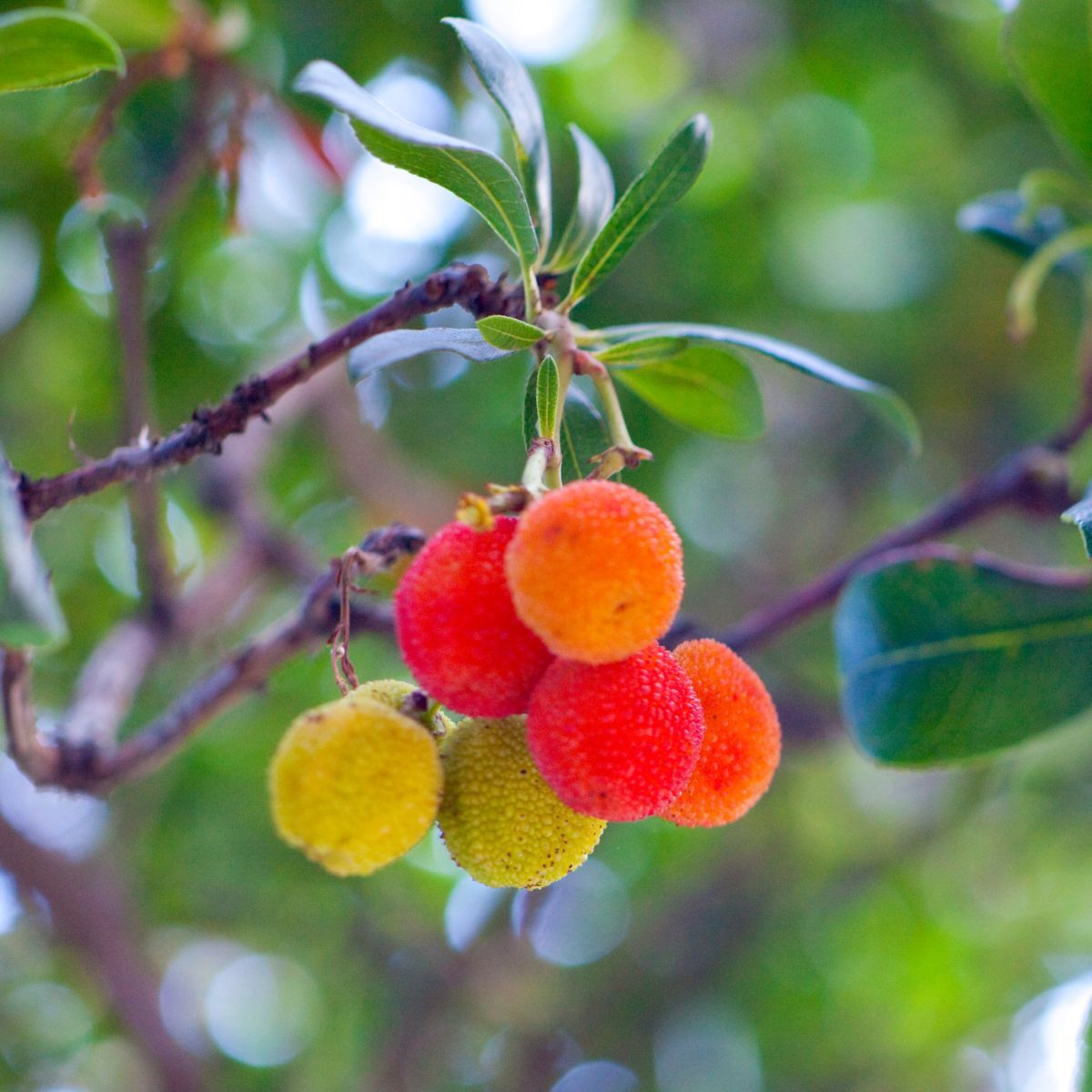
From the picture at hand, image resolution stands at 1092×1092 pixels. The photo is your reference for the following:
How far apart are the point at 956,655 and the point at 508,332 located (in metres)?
0.75

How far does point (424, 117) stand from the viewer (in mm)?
2436

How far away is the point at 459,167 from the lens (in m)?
0.87

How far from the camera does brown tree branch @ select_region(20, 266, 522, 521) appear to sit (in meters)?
0.87

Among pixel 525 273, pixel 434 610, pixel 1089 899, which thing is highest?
pixel 525 273

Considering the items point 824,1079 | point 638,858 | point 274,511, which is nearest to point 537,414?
point 274,511

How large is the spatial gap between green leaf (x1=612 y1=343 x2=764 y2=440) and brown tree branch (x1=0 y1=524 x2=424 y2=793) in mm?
394

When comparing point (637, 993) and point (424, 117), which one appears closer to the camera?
point (424, 117)

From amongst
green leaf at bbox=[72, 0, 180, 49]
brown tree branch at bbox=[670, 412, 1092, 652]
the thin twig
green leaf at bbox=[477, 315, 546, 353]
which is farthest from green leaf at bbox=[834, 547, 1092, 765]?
green leaf at bbox=[72, 0, 180, 49]

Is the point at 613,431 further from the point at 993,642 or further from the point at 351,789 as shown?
the point at 993,642

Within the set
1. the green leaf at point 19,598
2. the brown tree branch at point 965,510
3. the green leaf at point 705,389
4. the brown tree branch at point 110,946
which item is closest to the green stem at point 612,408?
the green leaf at point 705,389

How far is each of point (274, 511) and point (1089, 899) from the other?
289 centimetres

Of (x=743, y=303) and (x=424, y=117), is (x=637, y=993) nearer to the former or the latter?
(x=743, y=303)

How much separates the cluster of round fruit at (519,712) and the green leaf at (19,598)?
216 millimetres

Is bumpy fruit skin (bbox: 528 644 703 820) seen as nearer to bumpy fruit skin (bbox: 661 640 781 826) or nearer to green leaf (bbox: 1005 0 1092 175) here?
bumpy fruit skin (bbox: 661 640 781 826)
